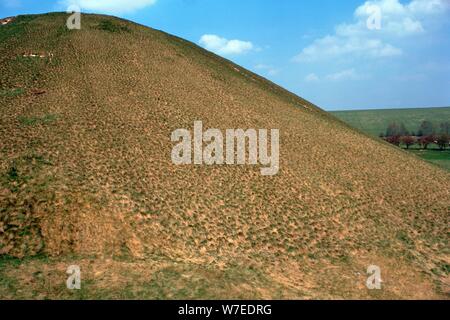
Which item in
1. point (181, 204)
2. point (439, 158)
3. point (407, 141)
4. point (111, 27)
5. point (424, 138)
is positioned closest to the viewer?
point (181, 204)

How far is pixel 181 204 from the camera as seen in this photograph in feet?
67.5

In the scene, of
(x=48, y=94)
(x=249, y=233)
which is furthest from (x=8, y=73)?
(x=249, y=233)

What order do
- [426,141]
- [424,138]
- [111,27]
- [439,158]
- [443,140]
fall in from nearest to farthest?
1. [111,27]
2. [439,158]
3. [443,140]
4. [426,141]
5. [424,138]

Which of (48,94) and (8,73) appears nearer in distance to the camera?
(48,94)

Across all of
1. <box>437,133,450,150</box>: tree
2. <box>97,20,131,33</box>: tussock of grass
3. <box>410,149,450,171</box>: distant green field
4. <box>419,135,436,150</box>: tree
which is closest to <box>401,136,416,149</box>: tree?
<box>419,135,436,150</box>: tree

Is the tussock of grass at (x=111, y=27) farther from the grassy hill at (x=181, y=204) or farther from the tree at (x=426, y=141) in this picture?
the tree at (x=426, y=141)

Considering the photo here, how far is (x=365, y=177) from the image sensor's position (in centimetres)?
2839

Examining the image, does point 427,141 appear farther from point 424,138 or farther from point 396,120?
point 396,120

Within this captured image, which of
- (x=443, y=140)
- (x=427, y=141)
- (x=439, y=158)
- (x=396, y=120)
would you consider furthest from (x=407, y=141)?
(x=396, y=120)

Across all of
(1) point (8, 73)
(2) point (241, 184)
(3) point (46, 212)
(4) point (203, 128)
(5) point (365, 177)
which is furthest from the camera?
(1) point (8, 73)

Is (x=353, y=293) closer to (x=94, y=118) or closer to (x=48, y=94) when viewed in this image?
(x=94, y=118)

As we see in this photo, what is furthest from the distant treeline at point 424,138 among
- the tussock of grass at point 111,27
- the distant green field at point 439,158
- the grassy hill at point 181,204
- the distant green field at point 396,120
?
the tussock of grass at point 111,27

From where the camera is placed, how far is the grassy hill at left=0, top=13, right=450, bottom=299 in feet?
50.7
